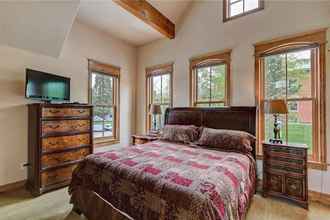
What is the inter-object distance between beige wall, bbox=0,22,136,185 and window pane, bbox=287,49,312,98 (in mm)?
3699

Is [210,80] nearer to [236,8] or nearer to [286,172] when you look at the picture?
[236,8]

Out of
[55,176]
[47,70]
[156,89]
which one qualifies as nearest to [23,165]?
[55,176]

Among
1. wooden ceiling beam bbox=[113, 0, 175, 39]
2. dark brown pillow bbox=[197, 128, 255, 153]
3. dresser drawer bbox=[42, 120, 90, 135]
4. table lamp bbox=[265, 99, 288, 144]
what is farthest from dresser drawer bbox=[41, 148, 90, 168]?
table lamp bbox=[265, 99, 288, 144]

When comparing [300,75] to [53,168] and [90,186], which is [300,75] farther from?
[53,168]

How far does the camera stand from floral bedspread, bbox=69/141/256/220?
1.33 metres

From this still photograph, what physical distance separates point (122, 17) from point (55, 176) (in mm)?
3267

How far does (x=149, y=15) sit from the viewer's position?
3.62 m

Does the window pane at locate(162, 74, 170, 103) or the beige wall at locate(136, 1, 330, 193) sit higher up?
the beige wall at locate(136, 1, 330, 193)

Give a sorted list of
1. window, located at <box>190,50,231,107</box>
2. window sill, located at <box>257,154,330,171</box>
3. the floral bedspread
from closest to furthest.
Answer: the floral bedspread
window sill, located at <box>257,154,330,171</box>
window, located at <box>190,50,231,107</box>

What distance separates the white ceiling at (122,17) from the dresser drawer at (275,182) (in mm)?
3763

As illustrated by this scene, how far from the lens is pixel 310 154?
8.96 feet

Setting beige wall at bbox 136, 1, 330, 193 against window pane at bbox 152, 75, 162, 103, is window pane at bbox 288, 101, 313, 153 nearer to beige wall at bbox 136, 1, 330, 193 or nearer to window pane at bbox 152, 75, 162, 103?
beige wall at bbox 136, 1, 330, 193

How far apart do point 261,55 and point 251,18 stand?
75 cm

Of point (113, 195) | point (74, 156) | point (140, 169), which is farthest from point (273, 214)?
point (74, 156)
